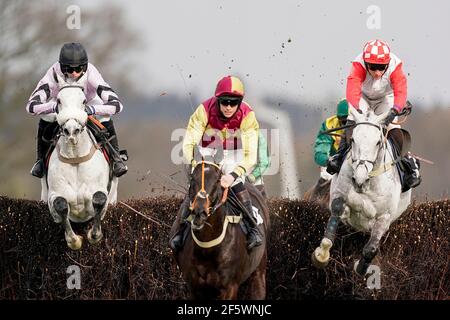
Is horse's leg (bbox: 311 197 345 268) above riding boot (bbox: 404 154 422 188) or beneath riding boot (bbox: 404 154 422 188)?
beneath

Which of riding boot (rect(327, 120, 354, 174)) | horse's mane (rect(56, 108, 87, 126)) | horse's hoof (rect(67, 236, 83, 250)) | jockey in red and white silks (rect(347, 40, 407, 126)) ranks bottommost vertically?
horse's hoof (rect(67, 236, 83, 250))

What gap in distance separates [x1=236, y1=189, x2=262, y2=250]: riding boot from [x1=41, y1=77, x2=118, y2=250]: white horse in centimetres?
161

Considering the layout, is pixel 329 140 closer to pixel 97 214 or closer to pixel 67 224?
pixel 97 214

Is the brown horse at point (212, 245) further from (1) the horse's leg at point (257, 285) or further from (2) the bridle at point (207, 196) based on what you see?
(1) the horse's leg at point (257, 285)

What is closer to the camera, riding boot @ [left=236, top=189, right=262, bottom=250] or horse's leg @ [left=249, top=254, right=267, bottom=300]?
riding boot @ [left=236, top=189, right=262, bottom=250]

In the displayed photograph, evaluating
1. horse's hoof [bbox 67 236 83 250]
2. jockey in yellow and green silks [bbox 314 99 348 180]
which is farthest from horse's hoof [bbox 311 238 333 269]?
horse's hoof [bbox 67 236 83 250]

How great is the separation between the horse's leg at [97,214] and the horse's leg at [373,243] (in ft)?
8.82

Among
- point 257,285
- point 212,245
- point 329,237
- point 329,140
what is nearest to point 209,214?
point 212,245

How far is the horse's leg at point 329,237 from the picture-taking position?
11.5 meters

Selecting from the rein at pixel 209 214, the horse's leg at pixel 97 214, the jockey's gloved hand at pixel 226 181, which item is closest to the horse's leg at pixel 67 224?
the horse's leg at pixel 97 214

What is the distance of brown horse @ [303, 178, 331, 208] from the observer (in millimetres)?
13148

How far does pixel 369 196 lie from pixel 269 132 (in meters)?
7.44

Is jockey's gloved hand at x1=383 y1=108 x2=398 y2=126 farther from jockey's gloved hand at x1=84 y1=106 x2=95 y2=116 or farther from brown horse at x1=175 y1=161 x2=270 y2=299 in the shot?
jockey's gloved hand at x1=84 y1=106 x2=95 y2=116
